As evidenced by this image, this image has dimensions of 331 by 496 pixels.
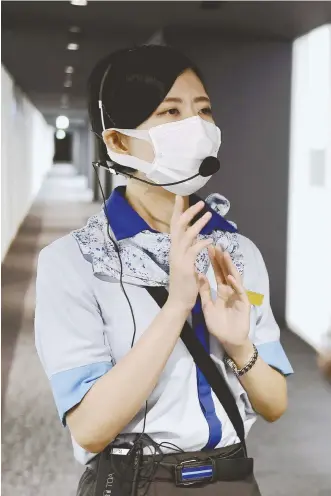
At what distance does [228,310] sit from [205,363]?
0.29 feet

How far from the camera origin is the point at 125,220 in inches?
47.4

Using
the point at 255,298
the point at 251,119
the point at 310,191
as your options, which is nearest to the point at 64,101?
the point at 251,119

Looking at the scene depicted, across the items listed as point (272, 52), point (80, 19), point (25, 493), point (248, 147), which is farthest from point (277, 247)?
point (25, 493)

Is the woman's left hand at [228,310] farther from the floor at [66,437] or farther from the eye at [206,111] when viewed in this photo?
the floor at [66,437]

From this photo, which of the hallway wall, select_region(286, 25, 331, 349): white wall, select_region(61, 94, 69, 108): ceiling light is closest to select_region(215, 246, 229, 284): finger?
select_region(286, 25, 331, 349): white wall

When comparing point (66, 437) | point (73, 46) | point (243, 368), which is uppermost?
point (73, 46)

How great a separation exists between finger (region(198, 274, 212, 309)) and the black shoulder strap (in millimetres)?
44

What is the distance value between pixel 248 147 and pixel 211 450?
4666mm

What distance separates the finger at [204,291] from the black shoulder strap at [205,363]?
0.04 m

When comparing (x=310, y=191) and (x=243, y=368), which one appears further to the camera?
(x=310, y=191)

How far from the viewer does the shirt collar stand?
120 centimetres

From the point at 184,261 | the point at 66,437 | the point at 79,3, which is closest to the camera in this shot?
the point at 184,261

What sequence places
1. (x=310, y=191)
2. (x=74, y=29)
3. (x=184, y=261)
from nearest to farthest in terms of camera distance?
1. (x=184, y=261)
2. (x=310, y=191)
3. (x=74, y=29)

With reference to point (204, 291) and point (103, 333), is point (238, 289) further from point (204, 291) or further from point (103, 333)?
point (103, 333)
